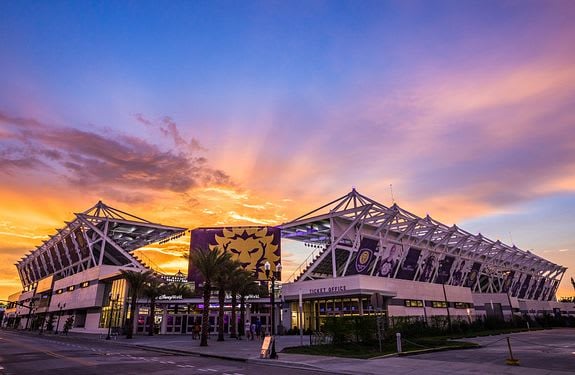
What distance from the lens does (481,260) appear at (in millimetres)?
75312

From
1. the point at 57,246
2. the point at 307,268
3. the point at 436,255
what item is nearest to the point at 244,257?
the point at 307,268

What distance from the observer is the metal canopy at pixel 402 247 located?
49.3m

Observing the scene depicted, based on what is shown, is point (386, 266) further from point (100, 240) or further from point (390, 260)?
point (100, 240)

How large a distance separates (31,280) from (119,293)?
78.3 meters

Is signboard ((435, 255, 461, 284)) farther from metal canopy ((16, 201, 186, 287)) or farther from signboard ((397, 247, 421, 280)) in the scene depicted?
metal canopy ((16, 201, 186, 287))

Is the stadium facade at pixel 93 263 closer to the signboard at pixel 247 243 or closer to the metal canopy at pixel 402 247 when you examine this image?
the signboard at pixel 247 243

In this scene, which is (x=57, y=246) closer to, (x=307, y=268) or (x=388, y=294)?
(x=307, y=268)

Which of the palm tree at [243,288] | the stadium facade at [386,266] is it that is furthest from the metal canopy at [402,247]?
the palm tree at [243,288]

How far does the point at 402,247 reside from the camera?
175 ft

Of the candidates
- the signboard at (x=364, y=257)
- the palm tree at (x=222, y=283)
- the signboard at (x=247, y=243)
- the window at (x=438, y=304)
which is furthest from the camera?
the signboard at (x=247, y=243)

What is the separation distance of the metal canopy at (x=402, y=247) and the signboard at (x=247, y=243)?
236 inches

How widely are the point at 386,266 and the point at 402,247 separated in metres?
4.15

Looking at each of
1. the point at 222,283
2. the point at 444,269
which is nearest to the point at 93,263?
the point at 222,283

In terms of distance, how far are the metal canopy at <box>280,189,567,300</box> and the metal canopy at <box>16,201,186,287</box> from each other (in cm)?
2826
